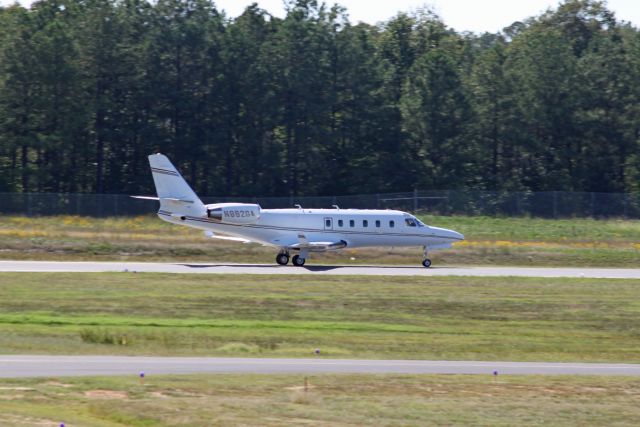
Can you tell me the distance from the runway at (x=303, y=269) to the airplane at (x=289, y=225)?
110 centimetres

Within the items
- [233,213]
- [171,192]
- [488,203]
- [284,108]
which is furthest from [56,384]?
[284,108]

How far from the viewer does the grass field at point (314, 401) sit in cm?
1914

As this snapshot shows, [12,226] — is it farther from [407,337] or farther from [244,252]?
[407,337]

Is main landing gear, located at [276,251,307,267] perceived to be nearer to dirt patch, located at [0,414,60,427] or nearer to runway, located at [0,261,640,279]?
runway, located at [0,261,640,279]

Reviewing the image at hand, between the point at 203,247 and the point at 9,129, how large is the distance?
29455 mm

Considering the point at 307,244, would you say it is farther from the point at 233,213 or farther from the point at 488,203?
the point at 488,203

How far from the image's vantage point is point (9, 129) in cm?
7675

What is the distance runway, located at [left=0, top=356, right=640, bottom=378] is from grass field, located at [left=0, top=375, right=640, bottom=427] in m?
0.90

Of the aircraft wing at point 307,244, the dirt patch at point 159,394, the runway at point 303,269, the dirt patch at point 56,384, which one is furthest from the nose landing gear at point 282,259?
the dirt patch at point 159,394

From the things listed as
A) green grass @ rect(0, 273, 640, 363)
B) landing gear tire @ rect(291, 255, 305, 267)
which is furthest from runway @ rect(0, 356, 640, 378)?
landing gear tire @ rect(291, 255, 305, 267)

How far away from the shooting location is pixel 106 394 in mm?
20531

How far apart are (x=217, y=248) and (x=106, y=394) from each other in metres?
32.7

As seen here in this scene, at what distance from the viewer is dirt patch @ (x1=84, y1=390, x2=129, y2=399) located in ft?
66.6

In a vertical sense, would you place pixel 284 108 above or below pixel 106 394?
above
